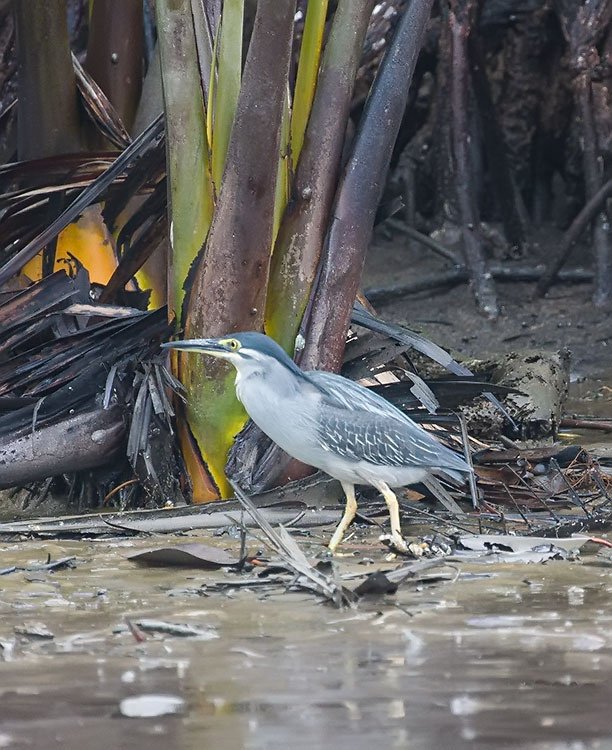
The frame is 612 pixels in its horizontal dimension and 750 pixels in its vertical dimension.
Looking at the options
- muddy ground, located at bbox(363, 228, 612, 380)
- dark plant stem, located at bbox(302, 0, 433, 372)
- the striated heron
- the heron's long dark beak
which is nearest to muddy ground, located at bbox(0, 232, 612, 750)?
the striated heron

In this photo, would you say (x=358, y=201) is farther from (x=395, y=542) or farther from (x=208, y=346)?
(x=395, y=542)

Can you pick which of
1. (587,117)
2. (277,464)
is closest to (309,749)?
(277,464)

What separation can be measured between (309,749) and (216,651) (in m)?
0.80

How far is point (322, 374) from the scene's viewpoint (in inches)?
193

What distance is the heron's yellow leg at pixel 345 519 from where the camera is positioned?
4469 mm

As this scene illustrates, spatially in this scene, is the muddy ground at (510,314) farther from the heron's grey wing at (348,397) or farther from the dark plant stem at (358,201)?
the heron's grey wing at (348,397)

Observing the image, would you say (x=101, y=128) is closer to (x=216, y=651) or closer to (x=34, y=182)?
(x=34, y=182)

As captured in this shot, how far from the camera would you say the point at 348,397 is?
4785mm

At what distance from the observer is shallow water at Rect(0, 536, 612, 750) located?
8.03 ft

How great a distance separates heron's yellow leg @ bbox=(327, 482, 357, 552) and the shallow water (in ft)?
1.21

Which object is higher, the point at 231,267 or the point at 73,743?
the point at 231,267

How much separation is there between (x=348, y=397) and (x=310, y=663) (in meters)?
1.94

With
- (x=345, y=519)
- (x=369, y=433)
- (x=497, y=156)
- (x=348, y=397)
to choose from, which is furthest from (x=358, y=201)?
(x=497, y=156)

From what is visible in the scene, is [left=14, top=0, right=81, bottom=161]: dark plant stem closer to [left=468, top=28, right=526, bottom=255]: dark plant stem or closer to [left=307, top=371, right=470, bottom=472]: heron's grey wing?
[left=307, top=371, right=470, bottom=472]: heron's grey wing
